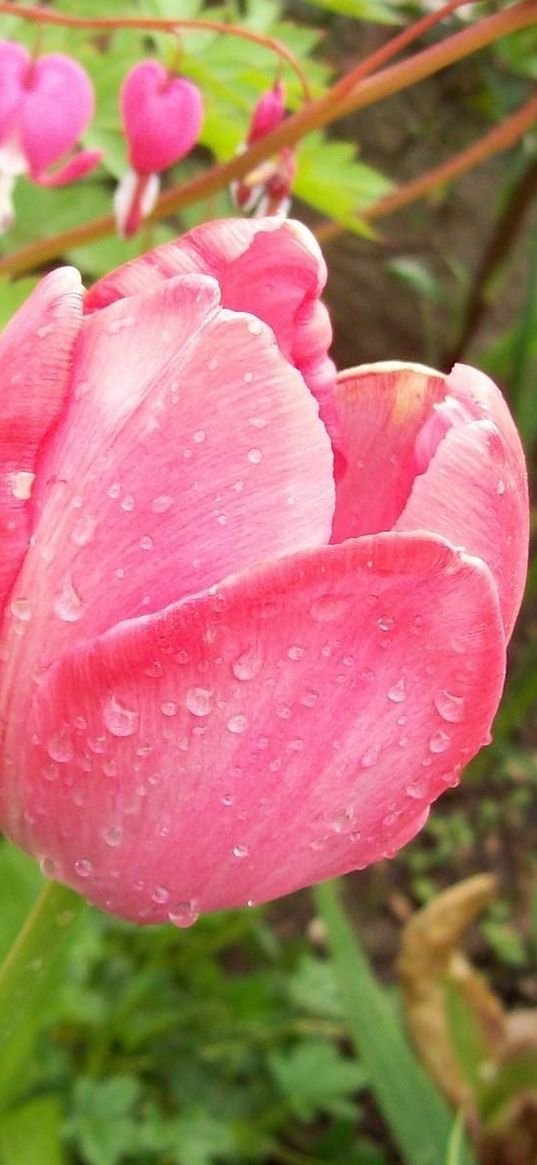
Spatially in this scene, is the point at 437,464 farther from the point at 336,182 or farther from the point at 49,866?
the point at 336,182

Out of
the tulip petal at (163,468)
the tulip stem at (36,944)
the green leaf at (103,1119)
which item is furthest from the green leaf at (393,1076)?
the tulip petal at (163,468)

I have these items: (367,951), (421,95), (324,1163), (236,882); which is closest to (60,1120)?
(324,1163)

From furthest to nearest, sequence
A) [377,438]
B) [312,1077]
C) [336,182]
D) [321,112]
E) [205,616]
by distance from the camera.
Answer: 1. [312,1077]
2. [336,182]
3. [321,112]
4. [377,438]
5. [205,616]

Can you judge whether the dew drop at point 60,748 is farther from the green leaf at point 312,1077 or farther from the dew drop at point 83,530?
the green leaf at point 312,1077

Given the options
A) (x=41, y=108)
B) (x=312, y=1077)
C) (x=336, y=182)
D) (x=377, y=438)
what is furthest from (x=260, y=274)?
(x=312, y=1077)

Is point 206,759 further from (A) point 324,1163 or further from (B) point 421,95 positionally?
(B) point 421,95

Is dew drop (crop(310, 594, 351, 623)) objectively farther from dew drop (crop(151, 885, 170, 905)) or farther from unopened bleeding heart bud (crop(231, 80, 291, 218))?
unopened bleeding heart bud (crop(231, 80, 291, 218))

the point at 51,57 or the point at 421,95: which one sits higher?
the point at 51,57
